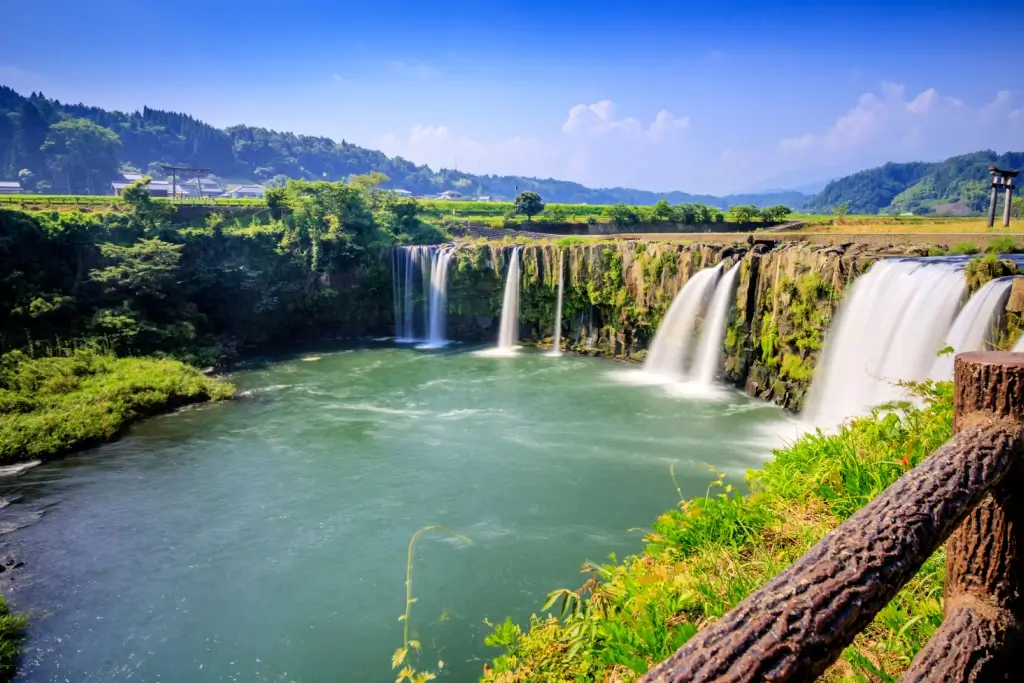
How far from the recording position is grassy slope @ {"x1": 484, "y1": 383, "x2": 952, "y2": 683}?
11.6 ft

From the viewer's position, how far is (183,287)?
24953 mm

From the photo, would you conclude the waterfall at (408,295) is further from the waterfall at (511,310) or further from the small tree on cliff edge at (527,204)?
the small tree on cliff edge at (527,204)

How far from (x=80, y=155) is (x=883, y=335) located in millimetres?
105817

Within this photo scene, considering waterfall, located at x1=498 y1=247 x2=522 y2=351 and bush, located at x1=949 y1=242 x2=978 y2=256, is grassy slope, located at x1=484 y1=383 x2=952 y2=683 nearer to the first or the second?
bush, located at x1=949 y1=242 x2=978 y2=256

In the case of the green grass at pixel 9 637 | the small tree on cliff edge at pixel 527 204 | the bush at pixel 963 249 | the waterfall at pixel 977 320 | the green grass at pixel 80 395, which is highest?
the small tree on cliff edge at pixel 527 204

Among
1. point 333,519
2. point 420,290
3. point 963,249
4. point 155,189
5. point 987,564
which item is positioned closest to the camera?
point 987,564

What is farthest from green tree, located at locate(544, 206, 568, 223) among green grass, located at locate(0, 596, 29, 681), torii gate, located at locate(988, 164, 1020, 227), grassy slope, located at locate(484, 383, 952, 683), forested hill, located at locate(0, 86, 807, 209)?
forested hill, located at locate(0, 86, 807, 209)

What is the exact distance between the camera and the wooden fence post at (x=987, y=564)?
2104mm

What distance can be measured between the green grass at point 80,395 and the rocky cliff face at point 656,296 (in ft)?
39.4

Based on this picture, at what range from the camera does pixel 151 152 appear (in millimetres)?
129875

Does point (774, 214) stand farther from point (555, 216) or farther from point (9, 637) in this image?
point (9, 637)

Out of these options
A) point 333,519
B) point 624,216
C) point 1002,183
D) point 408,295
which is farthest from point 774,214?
point 333,519

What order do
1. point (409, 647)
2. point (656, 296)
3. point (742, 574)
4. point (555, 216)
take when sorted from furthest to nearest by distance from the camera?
point (555, 216) < point (656, 296) < point (409, 647) < point (742, 574)

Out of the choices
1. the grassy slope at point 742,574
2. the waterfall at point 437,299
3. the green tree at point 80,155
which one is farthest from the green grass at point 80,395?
the green tree at point 80,155
